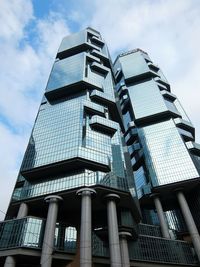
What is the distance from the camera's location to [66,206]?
5100cm

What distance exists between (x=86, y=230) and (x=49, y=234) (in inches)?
257

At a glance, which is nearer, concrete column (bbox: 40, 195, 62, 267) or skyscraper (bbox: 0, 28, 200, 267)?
concrete column (bbox: 40, 195, 62, 267)

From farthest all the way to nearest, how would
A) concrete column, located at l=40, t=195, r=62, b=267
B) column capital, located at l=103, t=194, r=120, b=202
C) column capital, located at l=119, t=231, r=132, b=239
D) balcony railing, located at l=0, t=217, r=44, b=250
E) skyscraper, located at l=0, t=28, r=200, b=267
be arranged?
column capital, located at l=119, t=231, r=132, b=239, column capital, located at l=103, t=194, r=120, b=202, skyscraper, located at l=0, t=28, r=200, b=267, balcony railing, located at l=0, t=217, r=44, b=250, concrete column, located at l=40, t=195, r=62, b=267

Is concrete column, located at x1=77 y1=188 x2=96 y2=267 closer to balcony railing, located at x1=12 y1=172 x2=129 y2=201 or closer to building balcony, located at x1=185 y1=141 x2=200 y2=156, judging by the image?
balcony railing, located at x1=12 y1=172 x2=129 y2=201

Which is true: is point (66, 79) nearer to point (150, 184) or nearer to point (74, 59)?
point (74, 59)

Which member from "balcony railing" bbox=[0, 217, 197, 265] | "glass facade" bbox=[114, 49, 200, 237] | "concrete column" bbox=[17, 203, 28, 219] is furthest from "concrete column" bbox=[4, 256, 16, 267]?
"glass facade" bbox=[114, 49, 200, 237]

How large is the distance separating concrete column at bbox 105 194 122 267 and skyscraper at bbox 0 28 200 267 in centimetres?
16

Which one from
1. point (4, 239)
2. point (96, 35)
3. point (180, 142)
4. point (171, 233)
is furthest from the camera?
point (96, 35)

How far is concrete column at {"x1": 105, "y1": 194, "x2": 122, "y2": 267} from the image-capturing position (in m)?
38.8

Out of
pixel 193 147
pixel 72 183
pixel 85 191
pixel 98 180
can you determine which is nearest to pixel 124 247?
pixel 85 191

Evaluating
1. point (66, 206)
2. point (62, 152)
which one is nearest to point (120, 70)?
point (62, 152)

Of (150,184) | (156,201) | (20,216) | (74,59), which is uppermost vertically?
(74,59)

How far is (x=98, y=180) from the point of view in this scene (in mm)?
47312

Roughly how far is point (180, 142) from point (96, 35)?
204 ft
